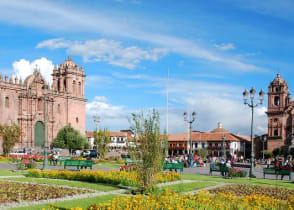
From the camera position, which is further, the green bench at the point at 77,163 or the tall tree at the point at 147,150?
the green bench at the point at 77,163

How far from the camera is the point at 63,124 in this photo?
184 ft

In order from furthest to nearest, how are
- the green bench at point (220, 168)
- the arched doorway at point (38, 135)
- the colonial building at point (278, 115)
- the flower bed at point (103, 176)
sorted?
1. the colonial building at point (278, 115)
2. the arched doorway at point (38, 135)
3. the green bench at point (220, 168)
4. the flower bed at point (103, 176)

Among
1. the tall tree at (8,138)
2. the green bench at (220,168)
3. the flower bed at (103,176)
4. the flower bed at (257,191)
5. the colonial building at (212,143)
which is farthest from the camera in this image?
the colonial building at (212,143)

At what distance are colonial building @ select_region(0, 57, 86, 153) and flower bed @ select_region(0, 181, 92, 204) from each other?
1341 inches

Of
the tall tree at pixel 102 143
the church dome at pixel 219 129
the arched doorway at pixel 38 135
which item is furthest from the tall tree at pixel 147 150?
the church dome at pixel 219 129

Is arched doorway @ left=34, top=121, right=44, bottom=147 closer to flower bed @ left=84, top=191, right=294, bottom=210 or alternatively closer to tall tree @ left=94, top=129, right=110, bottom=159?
tall tree @ left=94, top=129, right=110, bottom=159

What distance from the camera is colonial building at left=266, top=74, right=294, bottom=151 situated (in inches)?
2849

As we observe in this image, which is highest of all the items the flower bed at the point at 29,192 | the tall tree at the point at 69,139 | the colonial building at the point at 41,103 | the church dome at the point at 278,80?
the church dome at the point at 278,80

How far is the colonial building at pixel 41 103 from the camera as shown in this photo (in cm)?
4722

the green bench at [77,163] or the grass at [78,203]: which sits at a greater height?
the grass at [78,203]

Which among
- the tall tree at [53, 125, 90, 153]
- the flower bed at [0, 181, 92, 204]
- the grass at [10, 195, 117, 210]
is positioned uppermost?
the grass at [10, 195, 117, 210]

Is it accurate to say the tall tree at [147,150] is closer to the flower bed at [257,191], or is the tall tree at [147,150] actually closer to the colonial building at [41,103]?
the flower bed at [257,191]

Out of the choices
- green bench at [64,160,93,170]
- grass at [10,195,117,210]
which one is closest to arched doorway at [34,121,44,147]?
green bench at [64,160,93,170]

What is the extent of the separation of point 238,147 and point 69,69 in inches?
1826
